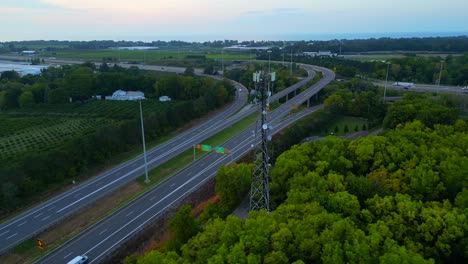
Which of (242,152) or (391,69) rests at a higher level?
(391,69)

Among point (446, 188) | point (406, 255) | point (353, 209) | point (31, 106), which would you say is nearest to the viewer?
point (406, 255)

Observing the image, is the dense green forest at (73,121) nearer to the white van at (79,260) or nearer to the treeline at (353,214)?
the white van at (79,260)

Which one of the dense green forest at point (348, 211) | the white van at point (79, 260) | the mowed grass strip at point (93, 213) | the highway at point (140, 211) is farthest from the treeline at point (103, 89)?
the white van at point (79, 260)

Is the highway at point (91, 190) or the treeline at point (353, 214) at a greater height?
the treeline at point (353, 214)

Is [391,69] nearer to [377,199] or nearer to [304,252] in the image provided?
[377,199]

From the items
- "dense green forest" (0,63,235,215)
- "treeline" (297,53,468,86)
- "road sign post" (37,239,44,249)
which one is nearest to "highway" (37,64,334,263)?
"road sign post" (37,239,44,249)

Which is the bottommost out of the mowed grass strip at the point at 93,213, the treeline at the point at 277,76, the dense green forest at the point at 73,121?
the mowed grass strip at the point at 93,213

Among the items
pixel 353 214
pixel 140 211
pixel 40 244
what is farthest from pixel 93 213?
pixel 353 214

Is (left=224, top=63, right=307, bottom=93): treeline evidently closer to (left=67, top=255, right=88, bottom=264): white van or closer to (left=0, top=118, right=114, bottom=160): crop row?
(left=0, top=118, right=114, bottom=160): crop row

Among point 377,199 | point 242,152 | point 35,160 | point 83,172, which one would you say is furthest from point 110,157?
point 377,199
